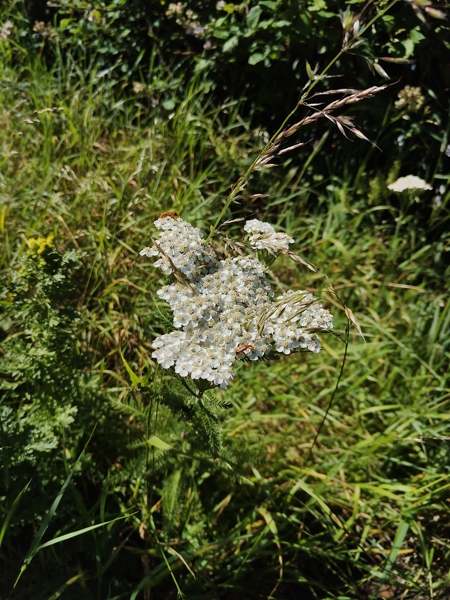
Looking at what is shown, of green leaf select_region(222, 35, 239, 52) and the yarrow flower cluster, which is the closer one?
the yarrow flower cluster

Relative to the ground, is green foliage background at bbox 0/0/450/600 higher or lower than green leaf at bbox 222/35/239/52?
lower

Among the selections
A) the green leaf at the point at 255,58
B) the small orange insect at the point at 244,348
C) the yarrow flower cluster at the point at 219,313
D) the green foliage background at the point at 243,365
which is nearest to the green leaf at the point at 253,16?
the green foliage background at the point at 243,365

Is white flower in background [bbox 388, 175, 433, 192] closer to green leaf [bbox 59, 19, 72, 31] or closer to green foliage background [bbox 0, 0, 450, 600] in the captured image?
green foliage background [bbox 0, 0, 450, 600]

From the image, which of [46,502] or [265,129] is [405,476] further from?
[265,129]

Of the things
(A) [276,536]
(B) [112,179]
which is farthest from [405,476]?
(B) [112,179]

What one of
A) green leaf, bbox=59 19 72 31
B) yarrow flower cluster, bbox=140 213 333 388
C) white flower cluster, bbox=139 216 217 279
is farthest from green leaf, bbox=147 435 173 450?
green leaf, bbox=59 19 72 31

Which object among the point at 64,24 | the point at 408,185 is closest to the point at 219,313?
the point at 408,185

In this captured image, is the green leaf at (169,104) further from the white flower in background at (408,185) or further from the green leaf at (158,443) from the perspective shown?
the green leaf at (158,443)
